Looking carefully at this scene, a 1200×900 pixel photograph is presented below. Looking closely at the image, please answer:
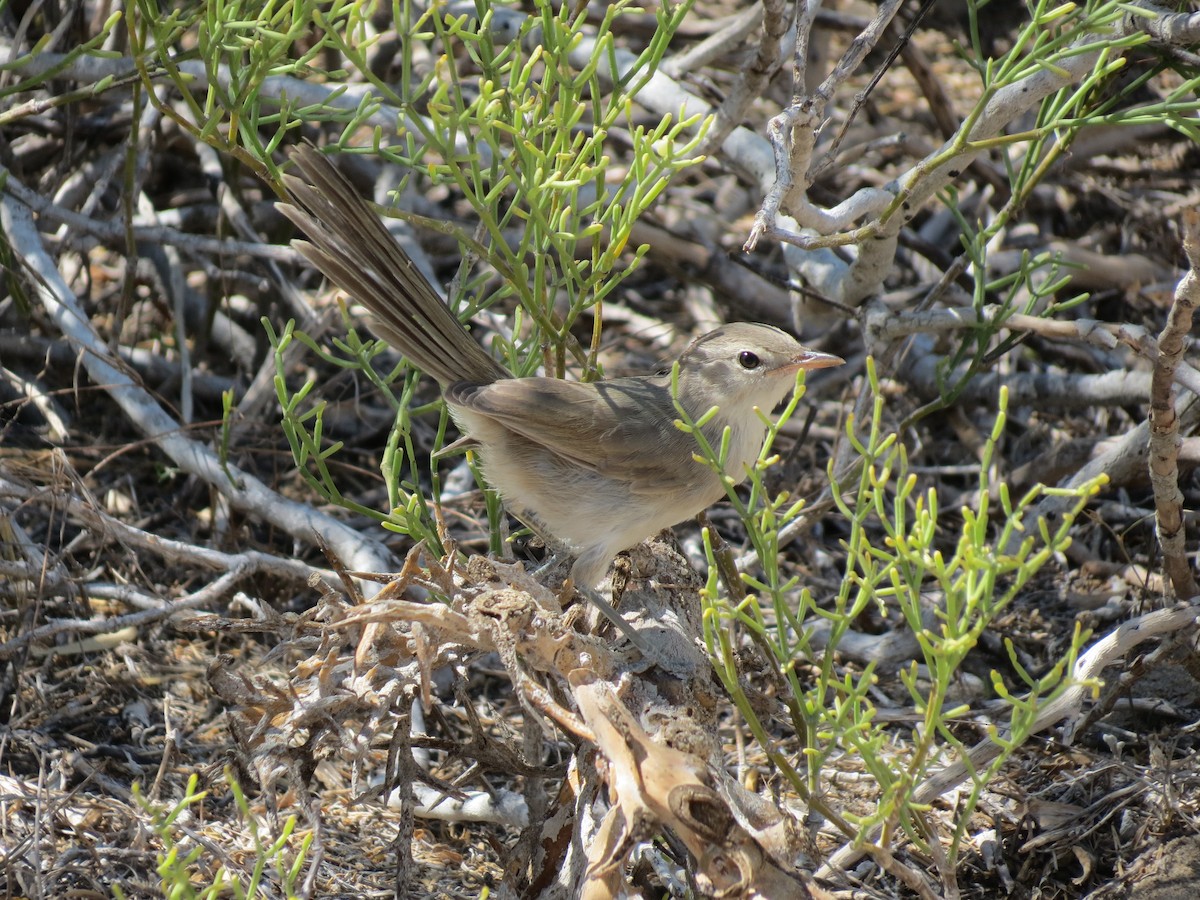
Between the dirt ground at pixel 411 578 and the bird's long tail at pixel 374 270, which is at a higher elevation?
the bird's long tail at pixel 374 270

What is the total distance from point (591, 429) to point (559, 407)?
13 cm

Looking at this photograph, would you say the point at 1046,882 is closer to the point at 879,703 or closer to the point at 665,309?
the point at 879,703

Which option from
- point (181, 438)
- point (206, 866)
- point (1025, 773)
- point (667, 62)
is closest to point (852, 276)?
point (667, 62)

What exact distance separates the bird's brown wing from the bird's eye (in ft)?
1.15

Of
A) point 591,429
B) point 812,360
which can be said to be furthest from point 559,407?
point 812,360

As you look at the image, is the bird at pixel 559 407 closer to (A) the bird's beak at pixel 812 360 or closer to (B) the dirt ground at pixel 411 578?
(A) the bird's beak at pixel 812 360

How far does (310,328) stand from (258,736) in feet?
8.02

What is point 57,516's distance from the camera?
4.40 meters

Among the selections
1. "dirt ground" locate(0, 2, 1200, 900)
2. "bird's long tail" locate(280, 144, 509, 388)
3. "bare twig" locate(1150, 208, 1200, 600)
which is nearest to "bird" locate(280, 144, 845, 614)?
"bird's long tail" locate(280, 144, 509, 388)

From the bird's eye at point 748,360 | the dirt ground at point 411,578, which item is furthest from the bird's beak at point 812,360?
the dirt ground at point 411,578

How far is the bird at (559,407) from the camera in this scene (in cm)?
338

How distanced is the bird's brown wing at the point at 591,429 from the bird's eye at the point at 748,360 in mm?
349

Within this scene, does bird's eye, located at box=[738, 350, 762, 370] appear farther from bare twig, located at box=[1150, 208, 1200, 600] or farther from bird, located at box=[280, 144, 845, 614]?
bare twig, located at box=[1150, 208, 1200, 600]

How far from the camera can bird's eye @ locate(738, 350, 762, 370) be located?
12.5 ft
